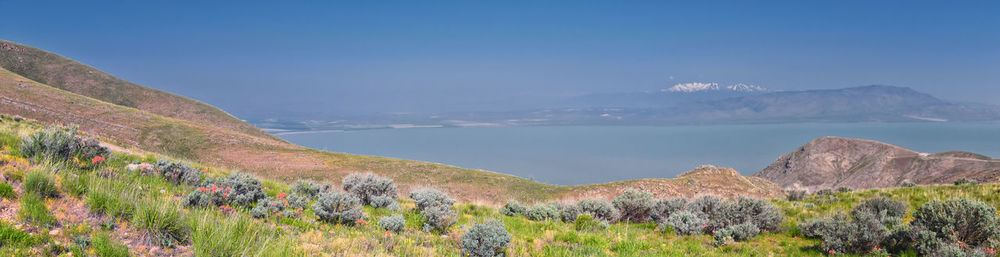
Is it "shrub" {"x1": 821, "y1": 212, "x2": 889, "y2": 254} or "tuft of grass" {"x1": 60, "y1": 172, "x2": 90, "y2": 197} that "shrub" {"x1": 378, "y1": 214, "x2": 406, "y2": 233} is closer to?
"tuft of grass" {"x1": 60, "y1": 172, "x2": 90, "y2": 197}

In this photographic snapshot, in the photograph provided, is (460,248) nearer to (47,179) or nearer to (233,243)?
(233,243)

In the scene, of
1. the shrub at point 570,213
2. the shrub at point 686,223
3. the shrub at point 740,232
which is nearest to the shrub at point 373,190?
the shrub at point 570,213

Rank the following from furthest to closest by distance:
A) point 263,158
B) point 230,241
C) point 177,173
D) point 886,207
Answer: point 263,158
point 886,207
point 177,173
point 230,241

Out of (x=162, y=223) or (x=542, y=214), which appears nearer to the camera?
(x=162, y=223)

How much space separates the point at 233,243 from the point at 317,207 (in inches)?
135

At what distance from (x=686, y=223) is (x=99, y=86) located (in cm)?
8989

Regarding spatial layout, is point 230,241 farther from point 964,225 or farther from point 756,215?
point 964,225

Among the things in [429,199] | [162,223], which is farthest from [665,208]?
[162,223]

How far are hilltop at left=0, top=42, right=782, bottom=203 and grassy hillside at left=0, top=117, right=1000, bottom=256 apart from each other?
17.4m

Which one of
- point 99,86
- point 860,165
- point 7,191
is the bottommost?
point 860,165

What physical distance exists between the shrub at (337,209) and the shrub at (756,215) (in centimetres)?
837

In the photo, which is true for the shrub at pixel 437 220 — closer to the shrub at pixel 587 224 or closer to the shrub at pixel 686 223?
the shrub at pixel 587 224

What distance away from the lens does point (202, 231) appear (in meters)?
4.76

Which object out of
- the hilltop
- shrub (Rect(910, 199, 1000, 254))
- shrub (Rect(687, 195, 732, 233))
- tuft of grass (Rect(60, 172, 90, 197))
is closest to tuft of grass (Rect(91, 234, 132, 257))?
tuft of grass (Rect(60, 172, 90, 197))
